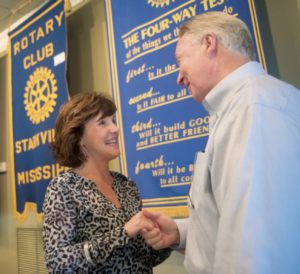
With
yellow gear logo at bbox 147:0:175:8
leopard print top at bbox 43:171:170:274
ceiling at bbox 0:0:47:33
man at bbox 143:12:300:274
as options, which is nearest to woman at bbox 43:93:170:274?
leopard print top at bbox 43:171:170:274

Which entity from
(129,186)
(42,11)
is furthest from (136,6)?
(129,186)

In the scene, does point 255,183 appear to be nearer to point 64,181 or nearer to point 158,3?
point 64,181

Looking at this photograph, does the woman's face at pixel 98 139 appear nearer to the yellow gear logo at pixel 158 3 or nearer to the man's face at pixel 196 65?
the man's face at pixel 196 65

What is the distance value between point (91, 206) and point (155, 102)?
93 centimetres

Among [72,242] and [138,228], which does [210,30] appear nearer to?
[138,228]

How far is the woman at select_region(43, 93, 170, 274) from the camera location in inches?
40.8

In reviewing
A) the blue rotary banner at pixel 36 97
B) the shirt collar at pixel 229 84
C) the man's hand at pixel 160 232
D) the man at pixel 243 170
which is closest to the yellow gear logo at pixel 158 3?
the blue rotary banner at pixel 36 97

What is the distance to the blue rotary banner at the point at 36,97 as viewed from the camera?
7.89 ft

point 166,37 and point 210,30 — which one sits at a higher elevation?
point 166,37

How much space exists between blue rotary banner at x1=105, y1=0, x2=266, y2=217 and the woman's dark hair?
0.56 metres

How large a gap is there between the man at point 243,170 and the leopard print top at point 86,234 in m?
0.32

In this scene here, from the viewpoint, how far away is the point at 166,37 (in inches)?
73.4

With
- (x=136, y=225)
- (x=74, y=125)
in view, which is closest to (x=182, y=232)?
(x=136, y=225)

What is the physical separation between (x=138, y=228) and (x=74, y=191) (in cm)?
26
